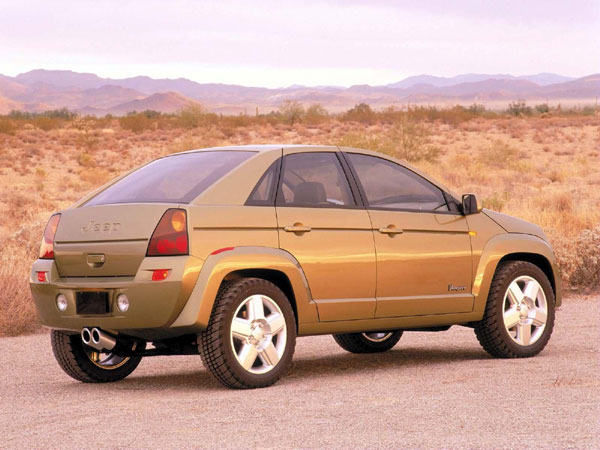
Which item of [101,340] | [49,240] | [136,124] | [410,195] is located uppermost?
[410,195]

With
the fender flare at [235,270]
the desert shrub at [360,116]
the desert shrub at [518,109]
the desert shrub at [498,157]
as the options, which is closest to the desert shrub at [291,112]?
the desert shrub at [360,116]

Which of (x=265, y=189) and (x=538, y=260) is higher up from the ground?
(x=265, y=189)

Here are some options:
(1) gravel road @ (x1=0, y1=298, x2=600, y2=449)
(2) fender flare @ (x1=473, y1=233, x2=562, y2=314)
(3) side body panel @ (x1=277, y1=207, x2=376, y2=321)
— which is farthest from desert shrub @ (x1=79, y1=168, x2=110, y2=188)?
(3) side body panel @ (x1=277, y1=207, x2=376, y2=321)

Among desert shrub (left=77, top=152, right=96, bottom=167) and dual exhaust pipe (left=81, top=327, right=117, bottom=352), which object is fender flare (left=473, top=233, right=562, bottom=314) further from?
desert shrub (left=77, top=152, right=96, bottom=167)

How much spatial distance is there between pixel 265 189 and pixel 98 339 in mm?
1595

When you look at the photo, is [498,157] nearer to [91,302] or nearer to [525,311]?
[525,311]

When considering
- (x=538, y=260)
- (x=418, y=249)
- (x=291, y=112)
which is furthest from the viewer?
(x=291, y=112)

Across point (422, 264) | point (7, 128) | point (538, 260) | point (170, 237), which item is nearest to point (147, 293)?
point (170, 237)

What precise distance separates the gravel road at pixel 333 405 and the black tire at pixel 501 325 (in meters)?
0.14

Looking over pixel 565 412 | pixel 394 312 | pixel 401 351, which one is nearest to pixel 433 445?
pixel 565 412

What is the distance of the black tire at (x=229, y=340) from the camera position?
7.37m

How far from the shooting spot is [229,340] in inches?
291

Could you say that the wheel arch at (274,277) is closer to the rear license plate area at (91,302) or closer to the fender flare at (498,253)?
the rear license plate area at (91,302)

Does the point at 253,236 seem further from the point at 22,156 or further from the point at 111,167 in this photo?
the point at 22,156
